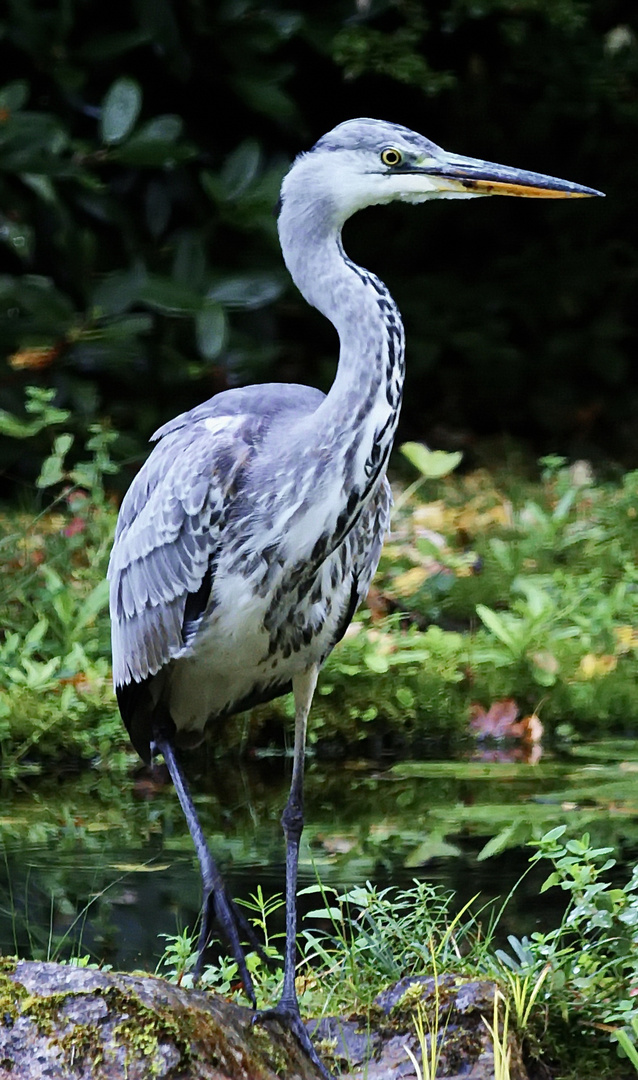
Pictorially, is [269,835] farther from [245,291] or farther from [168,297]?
[245,291]

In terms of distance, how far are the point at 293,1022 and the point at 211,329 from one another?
4731 mm

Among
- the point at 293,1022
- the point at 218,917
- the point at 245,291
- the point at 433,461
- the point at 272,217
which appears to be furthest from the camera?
the point at 272,217

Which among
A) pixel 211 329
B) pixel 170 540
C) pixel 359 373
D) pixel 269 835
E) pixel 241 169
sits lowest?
pixel 269 835

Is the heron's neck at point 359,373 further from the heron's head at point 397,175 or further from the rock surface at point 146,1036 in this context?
the rock surface at point 146,1036

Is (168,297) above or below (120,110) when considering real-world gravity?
below

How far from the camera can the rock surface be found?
2.75 m

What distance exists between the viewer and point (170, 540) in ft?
13.1

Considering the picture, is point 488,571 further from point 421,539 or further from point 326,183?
point 326,183

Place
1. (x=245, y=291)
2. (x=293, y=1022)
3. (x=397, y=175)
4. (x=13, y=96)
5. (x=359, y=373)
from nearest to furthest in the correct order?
1. (x=293, y=1022)
2. (x=359, y=373)
3. (x=397, y=175)
4. (x=13, y=96)
5. (x=245, y=291)

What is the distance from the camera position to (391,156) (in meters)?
3.64

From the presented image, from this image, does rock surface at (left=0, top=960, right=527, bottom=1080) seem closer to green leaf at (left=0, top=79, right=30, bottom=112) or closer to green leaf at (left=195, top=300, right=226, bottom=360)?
green leaf at (left=195, top=300, right=226, bottom=360)

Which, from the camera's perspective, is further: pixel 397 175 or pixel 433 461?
pixel 433 461

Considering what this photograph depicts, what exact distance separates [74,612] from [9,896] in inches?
74.4

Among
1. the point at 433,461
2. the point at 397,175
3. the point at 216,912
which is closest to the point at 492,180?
the point at 397,175
